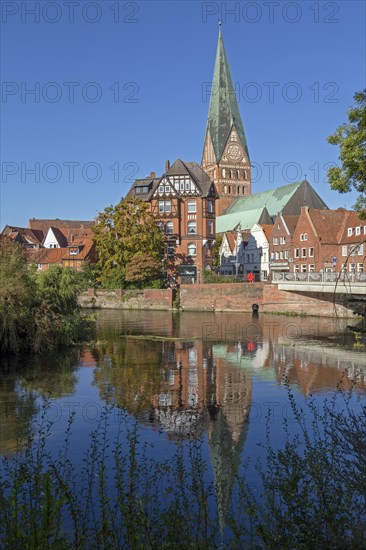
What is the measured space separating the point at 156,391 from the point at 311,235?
53.2 metres

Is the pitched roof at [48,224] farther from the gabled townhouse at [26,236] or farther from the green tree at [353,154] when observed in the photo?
the green tree at [353,154]

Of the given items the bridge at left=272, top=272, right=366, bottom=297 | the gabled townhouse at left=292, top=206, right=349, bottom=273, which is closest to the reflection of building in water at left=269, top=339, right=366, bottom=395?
the bridge at left=272, top=272, right=366, bottom=297

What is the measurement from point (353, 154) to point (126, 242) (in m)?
57.1

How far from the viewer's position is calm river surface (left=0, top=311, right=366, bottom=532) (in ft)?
50.2

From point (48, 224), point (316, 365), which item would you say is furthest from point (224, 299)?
point (48, 224)

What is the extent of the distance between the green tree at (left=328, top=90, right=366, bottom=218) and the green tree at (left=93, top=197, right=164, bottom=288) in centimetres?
5366

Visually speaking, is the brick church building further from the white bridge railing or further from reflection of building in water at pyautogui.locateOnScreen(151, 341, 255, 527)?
reflection of building in water at pyautogui.locateOnScreen(151, 341, 255, 527)

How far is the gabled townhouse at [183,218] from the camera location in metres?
77.2

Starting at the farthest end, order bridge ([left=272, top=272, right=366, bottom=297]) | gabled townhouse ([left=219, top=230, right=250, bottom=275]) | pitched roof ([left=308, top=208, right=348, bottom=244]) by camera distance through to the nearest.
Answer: gabled townhouse ([left=219, top=230, right=250, bottom=275]) < pitched roof ([left=308, top=208, right=348, bottom=244]) < bridge ([left=272, top=272, right=366, bottom=297])

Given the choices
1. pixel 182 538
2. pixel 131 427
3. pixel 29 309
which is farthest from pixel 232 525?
pixel 29 309

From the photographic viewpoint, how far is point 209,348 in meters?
33.7

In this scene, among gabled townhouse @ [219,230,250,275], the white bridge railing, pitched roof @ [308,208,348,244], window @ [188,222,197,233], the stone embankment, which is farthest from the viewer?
gabled townhouse @ [219,230,250,275]

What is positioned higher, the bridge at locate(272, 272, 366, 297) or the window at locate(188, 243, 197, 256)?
the window at locate(188, 243, 197, 256)

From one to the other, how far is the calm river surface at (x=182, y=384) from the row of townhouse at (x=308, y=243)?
2637 centimetres
